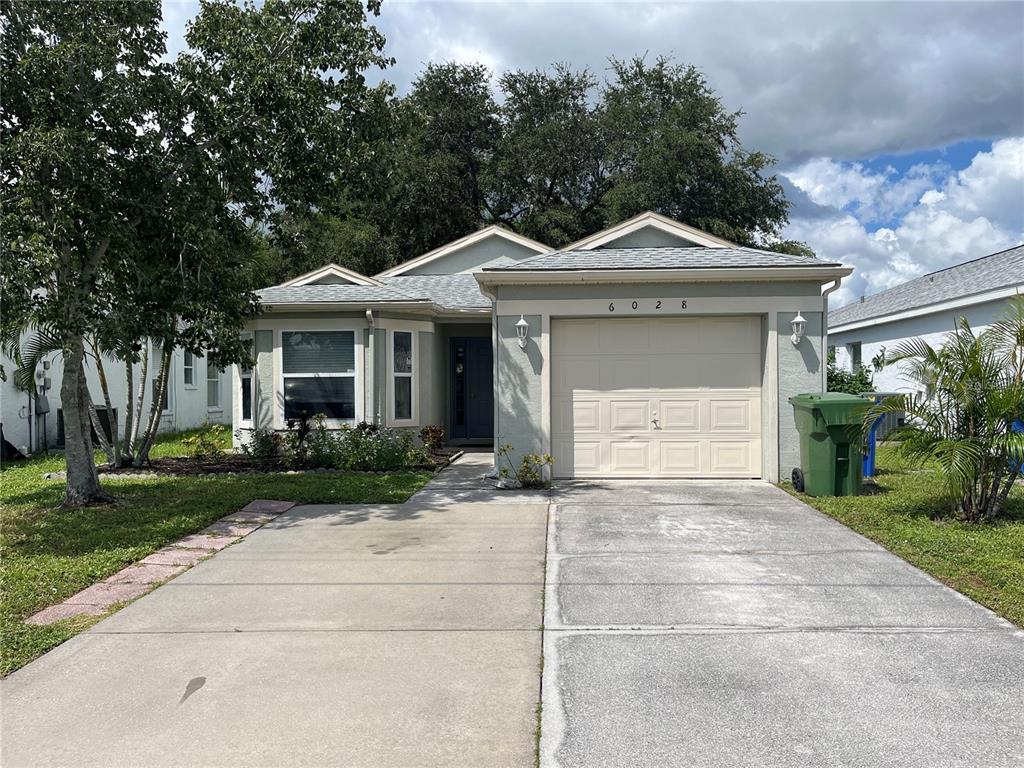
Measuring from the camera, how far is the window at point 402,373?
14.4 m

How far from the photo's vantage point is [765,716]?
3.80 m

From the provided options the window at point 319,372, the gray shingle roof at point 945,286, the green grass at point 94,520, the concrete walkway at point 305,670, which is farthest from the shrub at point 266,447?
the gray shingle roof at point 945,286

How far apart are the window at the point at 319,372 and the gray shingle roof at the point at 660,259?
4.19 metres

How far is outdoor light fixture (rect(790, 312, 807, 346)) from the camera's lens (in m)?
10.6

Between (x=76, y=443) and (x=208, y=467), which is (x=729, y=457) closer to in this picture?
(x=208, y=467)

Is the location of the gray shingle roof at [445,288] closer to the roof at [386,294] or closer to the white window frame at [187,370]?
the roof at [386,294]

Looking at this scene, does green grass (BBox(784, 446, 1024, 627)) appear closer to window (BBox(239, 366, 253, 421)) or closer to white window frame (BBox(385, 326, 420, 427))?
white window frame (BBox(385, 326, 420, 427))

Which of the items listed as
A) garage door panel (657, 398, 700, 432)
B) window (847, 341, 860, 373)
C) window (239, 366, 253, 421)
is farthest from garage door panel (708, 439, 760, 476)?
window (847, 341, 860, 373)

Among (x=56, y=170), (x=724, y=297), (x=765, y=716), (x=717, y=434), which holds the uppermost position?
(x=56, y=170)

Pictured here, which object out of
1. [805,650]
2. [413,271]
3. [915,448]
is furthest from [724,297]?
[413,271]

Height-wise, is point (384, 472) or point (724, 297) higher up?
point (724, 297)

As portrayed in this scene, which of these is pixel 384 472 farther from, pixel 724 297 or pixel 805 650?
pixel 805 650

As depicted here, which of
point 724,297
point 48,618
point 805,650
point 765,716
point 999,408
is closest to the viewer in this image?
point 765,716

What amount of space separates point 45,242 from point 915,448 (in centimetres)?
907
